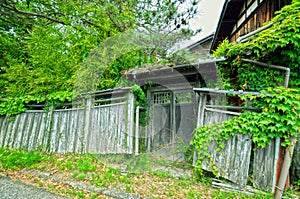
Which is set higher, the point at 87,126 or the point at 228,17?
the point at 228,17

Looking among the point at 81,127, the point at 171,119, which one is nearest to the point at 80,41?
the point at 81,127

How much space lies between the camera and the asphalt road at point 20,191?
11.5 feet

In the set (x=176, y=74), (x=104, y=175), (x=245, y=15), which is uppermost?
(x=245, y=15)

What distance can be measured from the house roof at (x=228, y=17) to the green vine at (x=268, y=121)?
5189 millimetres

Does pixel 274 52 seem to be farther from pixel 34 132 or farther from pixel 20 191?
pixel 34 132

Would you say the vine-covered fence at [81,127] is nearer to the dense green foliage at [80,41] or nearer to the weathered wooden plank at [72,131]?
the weathered wooden plank at [72,131]

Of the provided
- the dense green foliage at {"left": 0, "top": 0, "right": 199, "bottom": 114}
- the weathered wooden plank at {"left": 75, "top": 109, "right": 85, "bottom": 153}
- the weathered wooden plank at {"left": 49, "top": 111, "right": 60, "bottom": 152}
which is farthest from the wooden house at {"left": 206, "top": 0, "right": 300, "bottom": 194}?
the weathered wooden plank at {"left": 49, "top": 111, "right": 60, "bottom": 152}

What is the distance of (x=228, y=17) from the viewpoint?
853 cm

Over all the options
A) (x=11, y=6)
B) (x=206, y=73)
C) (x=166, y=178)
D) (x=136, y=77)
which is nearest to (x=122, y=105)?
(x=136, y=77)

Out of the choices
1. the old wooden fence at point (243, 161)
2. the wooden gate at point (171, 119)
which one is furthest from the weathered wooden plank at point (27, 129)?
the old wooden fence at point (243, 161)

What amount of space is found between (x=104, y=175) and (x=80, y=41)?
4538 millimetres

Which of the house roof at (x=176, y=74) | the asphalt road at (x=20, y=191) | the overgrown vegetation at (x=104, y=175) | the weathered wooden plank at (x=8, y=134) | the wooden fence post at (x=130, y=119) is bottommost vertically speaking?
the asphalt road at (x=20, y=191)

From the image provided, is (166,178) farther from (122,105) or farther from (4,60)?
(4,60)

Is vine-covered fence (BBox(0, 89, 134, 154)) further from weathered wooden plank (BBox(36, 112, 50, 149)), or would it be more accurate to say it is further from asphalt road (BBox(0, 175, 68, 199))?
asphalt road (BBox(0, 175, 68, 199))
